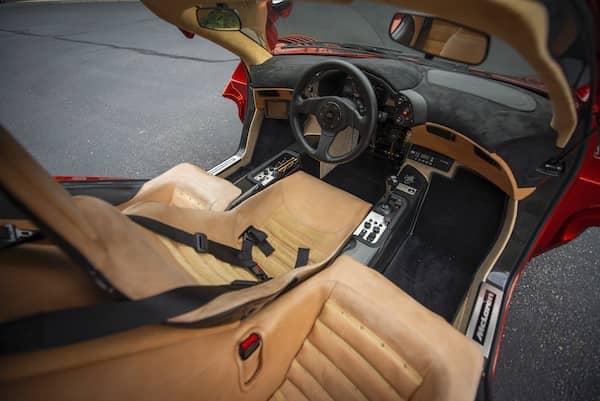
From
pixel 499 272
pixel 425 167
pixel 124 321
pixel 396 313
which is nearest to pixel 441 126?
pixel 425 167

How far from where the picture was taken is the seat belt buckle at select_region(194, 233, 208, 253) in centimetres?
116

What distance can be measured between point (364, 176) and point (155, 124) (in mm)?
2210

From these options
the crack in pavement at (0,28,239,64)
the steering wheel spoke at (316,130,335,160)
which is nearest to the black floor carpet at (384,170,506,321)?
the steering wheel spoke at (316,130,335,160)

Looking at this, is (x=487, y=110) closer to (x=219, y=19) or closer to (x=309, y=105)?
(x=309, y=105)

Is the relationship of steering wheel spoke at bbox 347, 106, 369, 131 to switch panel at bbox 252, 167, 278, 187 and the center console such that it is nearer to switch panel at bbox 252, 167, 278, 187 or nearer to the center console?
the center console

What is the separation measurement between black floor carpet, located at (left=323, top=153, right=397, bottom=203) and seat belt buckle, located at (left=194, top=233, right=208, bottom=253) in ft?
3.70

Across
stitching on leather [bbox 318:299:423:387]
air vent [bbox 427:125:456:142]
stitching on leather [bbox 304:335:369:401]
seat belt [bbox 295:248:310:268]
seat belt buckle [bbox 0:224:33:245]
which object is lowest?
stitching on leather [bbox 304:335:369:401]

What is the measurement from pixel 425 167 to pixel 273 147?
3.50ft

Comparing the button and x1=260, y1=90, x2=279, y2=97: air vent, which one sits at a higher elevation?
x1=260, y1=90, x2=279, y2=97: air vent

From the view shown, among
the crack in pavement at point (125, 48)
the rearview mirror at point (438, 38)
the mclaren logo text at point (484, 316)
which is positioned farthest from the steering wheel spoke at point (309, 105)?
the crack in pavement at point (125, 48)

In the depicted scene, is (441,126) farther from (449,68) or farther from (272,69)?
(272,69)

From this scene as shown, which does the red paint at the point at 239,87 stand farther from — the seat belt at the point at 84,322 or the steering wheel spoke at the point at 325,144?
the seat belt at the point at 84,322

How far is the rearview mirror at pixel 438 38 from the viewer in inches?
40.2

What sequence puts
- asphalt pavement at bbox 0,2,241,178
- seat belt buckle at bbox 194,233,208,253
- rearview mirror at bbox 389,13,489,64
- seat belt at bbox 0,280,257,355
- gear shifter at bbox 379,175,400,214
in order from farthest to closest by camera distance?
asphalt pavement at bbox 0,2,241,178
gear shifter at bbox 379,175,400,214
seat belt buckle at bbox 194,233,208,253
rearview mirror at bbox 389,13,489,64
seat belt at bbox 0,280,257,355
